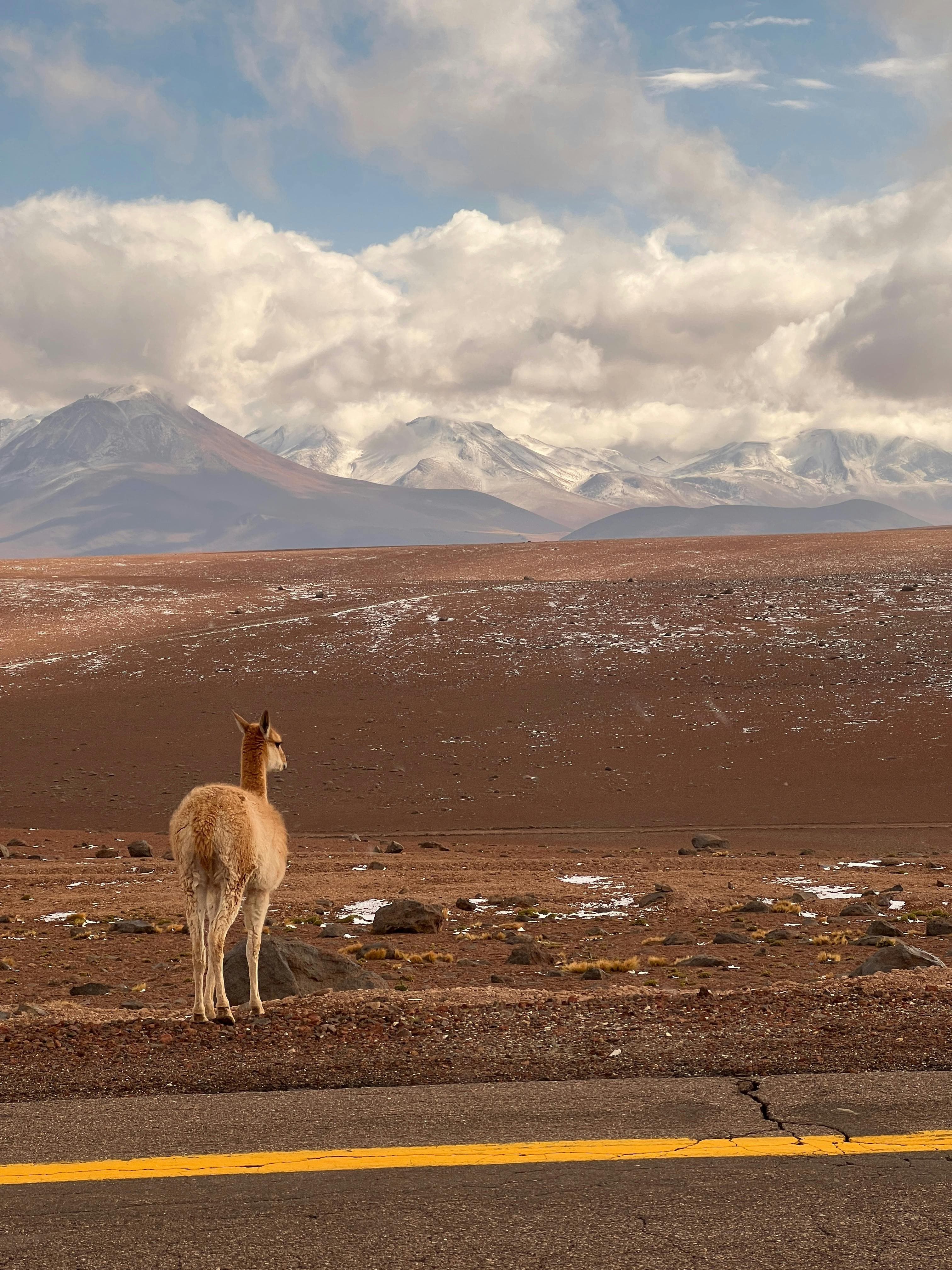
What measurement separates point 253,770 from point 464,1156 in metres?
5.59

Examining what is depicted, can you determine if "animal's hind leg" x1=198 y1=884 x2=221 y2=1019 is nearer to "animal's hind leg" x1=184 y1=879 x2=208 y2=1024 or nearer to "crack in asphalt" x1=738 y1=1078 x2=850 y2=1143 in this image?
"animal's hind leg" x1=184 y1=879 x2=208 y2=1024

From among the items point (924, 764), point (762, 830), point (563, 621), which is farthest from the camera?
point (563, 621)

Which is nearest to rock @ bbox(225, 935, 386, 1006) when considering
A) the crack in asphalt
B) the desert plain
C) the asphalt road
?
the desert plain

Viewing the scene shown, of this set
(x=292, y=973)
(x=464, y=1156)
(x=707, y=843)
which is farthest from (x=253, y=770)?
(x=707, y=843)

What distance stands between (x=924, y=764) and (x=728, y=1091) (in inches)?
1438

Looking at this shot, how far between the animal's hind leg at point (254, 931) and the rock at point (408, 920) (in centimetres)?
724

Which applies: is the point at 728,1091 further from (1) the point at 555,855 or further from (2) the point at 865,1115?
(1) the point at 555,855

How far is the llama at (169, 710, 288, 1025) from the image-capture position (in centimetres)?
923

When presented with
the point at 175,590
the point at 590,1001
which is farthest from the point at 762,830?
the point at 175,590

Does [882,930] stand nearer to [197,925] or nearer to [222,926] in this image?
[222,926]

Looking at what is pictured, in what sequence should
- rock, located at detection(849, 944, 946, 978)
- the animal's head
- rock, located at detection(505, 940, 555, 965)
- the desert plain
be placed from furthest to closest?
rock, located at detection(505, 940, 555, 965)
rock, located at detection(849, 944, 946, 978)
the animal's head
the desert plain

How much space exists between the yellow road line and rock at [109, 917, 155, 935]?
39.0 feet

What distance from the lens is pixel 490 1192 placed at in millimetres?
5453

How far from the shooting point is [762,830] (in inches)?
1383
